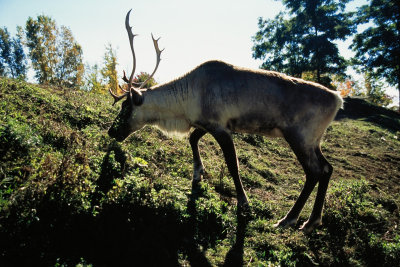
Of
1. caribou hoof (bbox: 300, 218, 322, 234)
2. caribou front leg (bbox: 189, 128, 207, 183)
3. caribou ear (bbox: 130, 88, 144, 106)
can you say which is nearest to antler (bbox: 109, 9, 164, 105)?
caribou ear (bbox: 130, 88, 144, 106)

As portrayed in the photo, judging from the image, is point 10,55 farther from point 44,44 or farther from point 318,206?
point 318,206

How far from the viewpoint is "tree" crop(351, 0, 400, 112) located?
23.1 metres

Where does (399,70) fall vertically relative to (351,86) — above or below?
below

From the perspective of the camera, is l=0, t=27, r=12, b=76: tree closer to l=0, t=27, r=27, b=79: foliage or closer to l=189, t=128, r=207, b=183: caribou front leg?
l=0, t=27, r=27, b=79: foliage

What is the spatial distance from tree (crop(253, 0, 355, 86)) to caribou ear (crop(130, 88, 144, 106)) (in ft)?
75.9

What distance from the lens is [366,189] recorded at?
5.50 meters

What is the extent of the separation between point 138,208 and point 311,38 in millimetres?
26201

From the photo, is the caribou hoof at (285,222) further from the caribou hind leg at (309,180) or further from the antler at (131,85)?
the antler at (131,85)

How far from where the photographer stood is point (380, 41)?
2362 cm

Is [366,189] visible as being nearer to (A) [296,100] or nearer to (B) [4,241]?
(A) [296,100]

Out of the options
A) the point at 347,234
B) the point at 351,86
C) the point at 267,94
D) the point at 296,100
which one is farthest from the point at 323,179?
the point at 351,86

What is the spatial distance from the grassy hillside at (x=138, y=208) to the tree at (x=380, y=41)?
24.0m

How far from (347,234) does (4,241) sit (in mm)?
4384

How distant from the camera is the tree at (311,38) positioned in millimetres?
23516
